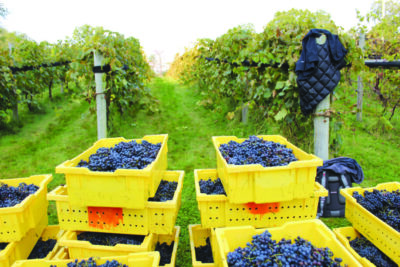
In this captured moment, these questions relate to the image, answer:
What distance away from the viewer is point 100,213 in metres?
1.87

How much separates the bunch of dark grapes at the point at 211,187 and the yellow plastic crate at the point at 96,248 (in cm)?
53

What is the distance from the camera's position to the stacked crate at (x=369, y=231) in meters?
1.77

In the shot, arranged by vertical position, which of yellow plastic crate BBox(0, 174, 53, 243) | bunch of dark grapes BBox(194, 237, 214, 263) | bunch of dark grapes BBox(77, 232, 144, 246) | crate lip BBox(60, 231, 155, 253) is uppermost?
yellow plastic crate BBox(0, 174, 53, 243)

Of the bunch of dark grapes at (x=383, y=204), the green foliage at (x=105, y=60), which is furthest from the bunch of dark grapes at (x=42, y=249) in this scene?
the bunch of dark grapes at (x=383, y=204)

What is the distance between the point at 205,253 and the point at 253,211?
0.66 m

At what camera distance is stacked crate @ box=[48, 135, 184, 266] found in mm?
1707

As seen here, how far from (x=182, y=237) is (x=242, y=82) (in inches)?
111

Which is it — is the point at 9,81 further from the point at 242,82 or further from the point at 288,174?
the point at 288,174

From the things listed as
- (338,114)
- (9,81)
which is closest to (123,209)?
(338,114)

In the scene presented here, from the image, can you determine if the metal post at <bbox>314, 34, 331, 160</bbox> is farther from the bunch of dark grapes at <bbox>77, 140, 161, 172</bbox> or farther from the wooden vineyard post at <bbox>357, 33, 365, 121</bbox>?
the bunch of dark grapes at <bbox>77, 140, 161, 172</bbox>

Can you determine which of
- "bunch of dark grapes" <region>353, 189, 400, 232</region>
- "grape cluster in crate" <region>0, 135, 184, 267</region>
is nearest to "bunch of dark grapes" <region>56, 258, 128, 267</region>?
"grape cluster in crate" <region>0, 135, 184, 267</region>

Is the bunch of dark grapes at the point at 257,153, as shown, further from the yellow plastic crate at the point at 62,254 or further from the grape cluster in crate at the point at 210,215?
the yellow plastic crate at the point at 62,254

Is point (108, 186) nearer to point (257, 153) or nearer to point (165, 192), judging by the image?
point (165, 192)

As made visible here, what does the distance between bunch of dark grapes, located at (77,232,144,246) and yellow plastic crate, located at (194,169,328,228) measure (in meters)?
0.51
